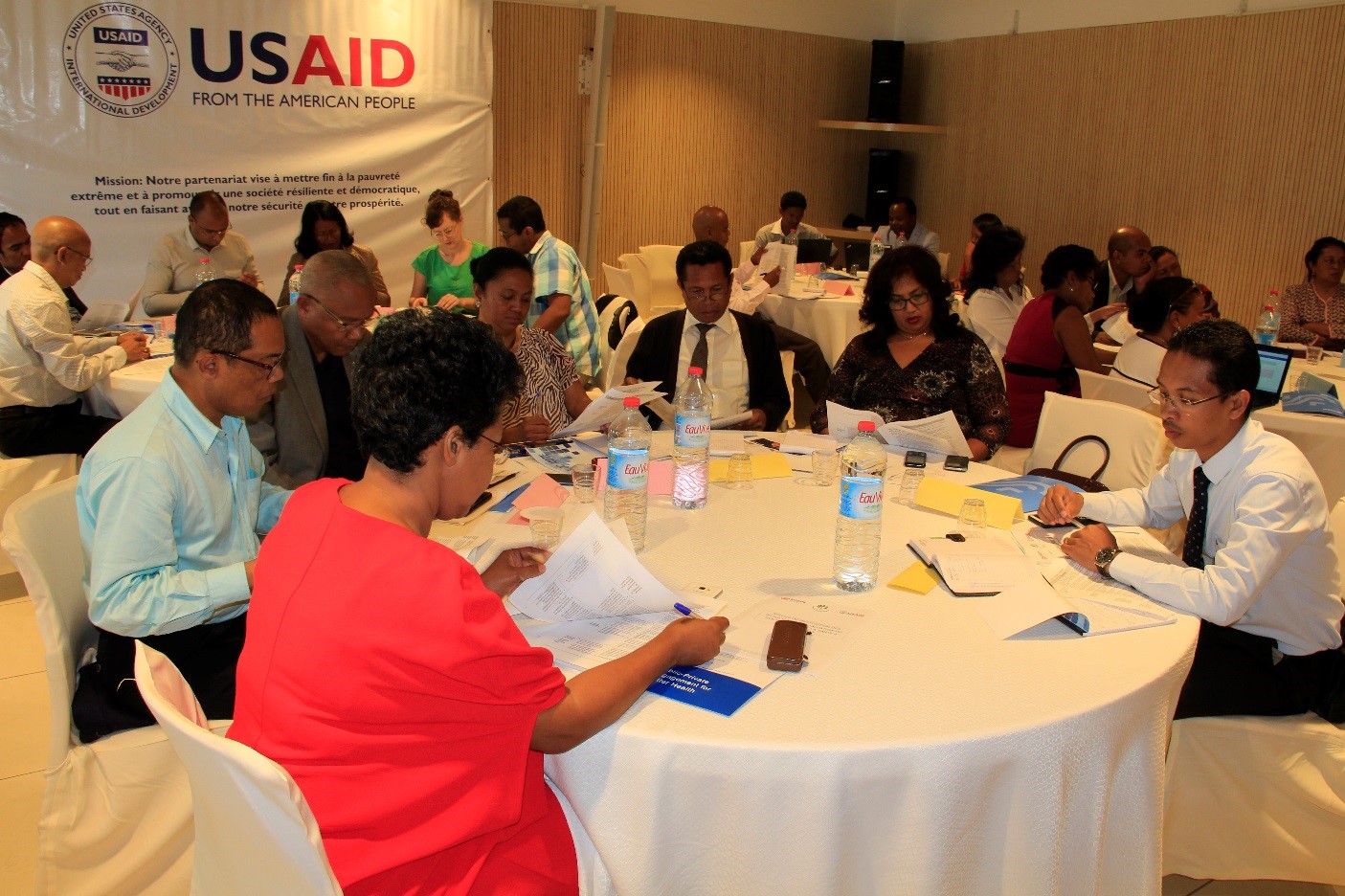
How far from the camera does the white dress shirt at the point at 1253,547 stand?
2.10m

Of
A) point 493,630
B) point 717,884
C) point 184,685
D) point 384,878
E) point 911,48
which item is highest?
point 911,48

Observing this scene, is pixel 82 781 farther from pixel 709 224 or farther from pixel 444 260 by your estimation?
pixel 709 224

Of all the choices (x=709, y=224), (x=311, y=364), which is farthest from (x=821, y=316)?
(x=311, y=364)

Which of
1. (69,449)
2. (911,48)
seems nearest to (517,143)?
(911,48)

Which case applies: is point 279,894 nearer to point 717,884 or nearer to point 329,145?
point 717,884

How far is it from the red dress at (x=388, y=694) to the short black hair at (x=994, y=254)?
4620 mm

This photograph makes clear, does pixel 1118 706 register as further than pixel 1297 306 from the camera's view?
No

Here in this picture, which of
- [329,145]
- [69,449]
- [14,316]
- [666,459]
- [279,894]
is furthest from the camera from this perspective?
[329,145]

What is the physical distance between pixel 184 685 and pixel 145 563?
46 centimetres

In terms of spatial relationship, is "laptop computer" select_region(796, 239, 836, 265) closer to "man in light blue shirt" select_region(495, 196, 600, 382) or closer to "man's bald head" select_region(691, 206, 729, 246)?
"man's bald head" select_region(691, 206, 729, 246)

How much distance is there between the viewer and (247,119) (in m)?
7.05

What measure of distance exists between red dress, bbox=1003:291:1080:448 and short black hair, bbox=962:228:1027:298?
0.55 meters

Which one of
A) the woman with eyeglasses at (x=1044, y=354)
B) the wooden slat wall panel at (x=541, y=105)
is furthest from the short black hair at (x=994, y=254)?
the wooden slat wall panel at (x=541, y=105)

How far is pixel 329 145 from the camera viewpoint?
7.39 m
